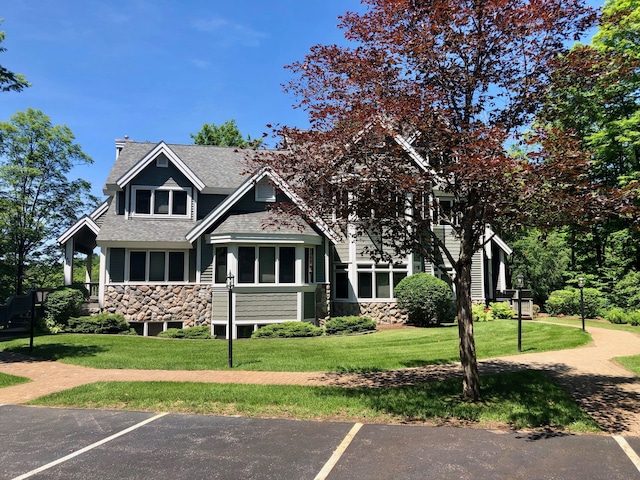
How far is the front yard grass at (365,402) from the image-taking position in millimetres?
7391

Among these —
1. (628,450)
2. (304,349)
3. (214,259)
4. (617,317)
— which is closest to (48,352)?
(214,259)

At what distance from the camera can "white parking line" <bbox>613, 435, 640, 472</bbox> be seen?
5.55 metres

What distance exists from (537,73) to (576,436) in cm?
608

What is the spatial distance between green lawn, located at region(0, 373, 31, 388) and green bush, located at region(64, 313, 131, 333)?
24.0 ft

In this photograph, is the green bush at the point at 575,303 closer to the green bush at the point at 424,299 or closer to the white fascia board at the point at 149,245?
the green bush at the point at 424,299

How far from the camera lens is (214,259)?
19156mm

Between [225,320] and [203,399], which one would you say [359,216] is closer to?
[203,399]

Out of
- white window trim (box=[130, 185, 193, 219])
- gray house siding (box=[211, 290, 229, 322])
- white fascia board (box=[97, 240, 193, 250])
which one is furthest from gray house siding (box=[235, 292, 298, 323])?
white window trim (box=[130, 185, 193, 219])

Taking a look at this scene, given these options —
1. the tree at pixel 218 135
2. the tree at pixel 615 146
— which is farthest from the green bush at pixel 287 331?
the tree at pixel 218 135

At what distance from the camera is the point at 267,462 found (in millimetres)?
5680

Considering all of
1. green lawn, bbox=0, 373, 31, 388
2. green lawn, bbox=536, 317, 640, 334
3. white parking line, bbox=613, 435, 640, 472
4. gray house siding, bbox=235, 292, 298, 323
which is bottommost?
green lawn, bbox=0, 373, 31, 388

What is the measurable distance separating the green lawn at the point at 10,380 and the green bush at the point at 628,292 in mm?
26914

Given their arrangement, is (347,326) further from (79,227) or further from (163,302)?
(79,227)

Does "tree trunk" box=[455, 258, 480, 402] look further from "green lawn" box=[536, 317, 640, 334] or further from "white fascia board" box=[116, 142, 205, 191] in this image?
"white fascia board" box=[116, 142, 205, 191]
